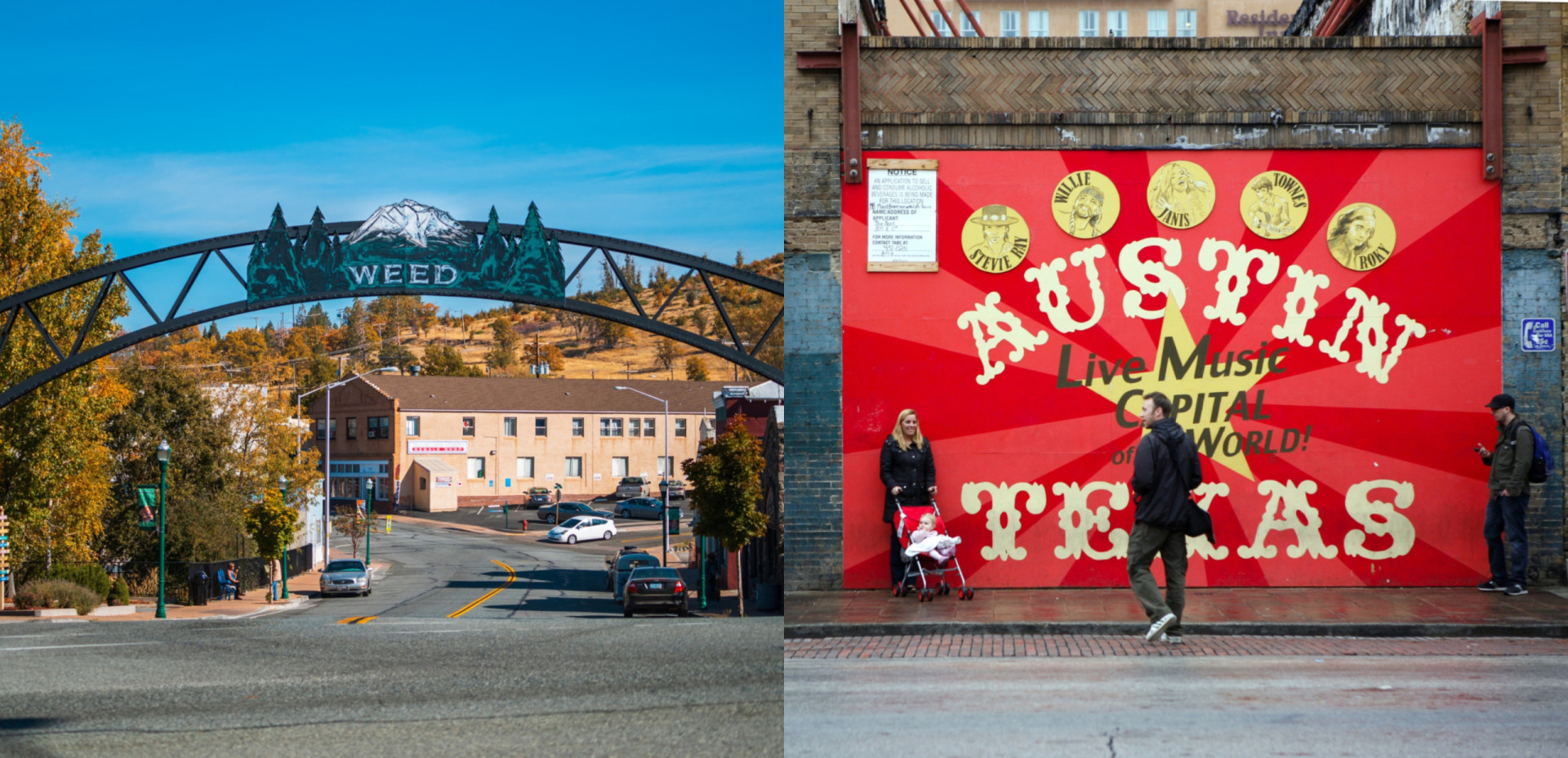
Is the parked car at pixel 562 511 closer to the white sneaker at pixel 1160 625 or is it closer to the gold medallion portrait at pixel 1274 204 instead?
the gold medallion portrait at pixel 1274 204

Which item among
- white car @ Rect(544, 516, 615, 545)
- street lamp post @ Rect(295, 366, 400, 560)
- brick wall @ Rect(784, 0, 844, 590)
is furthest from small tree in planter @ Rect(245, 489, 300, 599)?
brick wall @ Rect(784, 0, 844, 590)

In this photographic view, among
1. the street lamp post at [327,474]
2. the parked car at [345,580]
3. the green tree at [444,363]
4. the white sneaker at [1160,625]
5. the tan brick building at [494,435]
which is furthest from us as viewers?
the green tree at [444,363]

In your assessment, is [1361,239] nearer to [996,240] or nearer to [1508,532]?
[1508,532]

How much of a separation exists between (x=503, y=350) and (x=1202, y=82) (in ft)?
428

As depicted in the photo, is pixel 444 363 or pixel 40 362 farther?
pixel 444 363


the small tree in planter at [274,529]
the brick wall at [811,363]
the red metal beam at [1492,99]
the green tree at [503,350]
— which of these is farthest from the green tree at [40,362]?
the green tree at [503,350]

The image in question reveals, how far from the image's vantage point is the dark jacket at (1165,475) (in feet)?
31.4

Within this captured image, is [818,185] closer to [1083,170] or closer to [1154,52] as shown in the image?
[1083,170]

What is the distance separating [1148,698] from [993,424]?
19.2 feet

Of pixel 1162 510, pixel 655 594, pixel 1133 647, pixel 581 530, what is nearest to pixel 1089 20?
pixel 581 530

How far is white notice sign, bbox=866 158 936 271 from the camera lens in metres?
12.9

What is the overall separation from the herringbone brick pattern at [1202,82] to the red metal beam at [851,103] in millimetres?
257

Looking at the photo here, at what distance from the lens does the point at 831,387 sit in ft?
42.1

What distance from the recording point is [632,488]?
8312 cm
